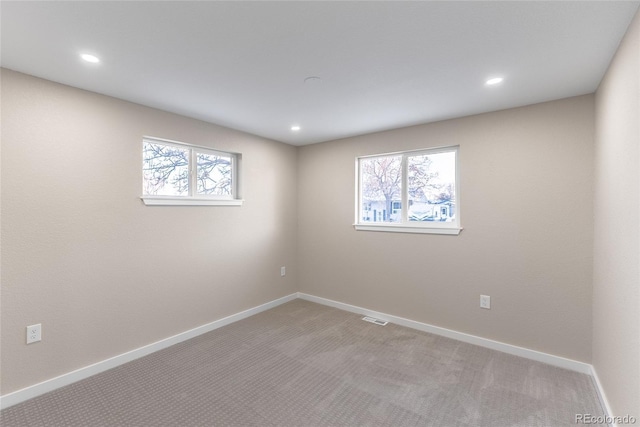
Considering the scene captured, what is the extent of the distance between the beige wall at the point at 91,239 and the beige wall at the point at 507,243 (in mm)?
1910

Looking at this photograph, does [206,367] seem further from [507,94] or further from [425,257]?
[507,94]

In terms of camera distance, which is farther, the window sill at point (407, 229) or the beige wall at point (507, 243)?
the window sill at point (407, 229)

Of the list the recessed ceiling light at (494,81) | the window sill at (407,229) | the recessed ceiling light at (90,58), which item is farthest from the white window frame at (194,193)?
the recessed ceiling light at (494,81)

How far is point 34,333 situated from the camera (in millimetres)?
2045

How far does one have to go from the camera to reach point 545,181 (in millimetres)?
2484

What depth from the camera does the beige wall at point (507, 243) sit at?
2.37 meters

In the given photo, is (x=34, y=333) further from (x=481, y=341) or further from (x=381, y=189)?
(x=481, y=341)

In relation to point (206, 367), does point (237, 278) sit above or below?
above

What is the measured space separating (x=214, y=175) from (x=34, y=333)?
2.00m

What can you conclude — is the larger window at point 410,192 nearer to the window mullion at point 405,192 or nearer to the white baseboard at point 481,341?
the window mullion at point 405,192

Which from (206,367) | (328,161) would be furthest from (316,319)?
(328,161)

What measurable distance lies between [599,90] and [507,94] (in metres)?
0.60

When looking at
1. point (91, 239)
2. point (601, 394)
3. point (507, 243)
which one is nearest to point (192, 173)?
point (91, 239)

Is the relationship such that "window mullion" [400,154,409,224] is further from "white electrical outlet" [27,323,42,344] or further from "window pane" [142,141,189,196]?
"white electrical outlet" [27,323,42,344]
